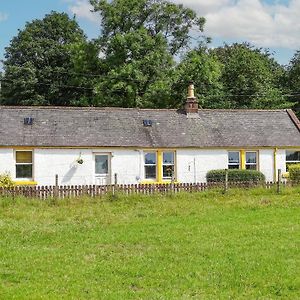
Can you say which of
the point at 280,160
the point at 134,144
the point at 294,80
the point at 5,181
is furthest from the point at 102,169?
the point at 294,80

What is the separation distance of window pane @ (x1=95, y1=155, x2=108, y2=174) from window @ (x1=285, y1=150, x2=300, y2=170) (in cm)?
1118

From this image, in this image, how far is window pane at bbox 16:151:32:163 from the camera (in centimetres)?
3098

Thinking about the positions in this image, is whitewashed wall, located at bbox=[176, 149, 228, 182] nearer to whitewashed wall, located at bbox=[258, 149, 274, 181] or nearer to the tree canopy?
whitewashed wall, located at bbox=[258, 149, 274, 181]

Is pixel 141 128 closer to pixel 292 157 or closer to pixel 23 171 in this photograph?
pixel 23 171

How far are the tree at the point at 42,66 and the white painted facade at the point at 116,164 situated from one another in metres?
24.1

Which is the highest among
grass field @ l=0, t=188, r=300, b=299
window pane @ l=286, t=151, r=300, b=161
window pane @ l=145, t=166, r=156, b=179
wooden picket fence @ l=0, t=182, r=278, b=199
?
window pane @ l=286, t=151, r=300, b=161

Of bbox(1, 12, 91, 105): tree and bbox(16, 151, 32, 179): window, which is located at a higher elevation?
bbox(1, 12, 91, 105): tree

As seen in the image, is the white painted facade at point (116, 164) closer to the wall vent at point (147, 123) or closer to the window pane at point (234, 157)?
the window pane at point (234, 157)

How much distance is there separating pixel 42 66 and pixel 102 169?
99.6 ft

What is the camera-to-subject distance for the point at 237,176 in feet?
103

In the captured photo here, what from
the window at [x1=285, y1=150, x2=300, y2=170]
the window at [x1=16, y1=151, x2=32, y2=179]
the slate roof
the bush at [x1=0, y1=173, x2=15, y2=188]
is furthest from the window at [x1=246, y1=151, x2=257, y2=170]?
the bush at [x1=0, y1=173, x2=15, y2=188]

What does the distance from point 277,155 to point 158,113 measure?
7777mm

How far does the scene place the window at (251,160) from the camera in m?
34.2

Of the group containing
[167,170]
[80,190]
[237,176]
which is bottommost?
[80,190]
